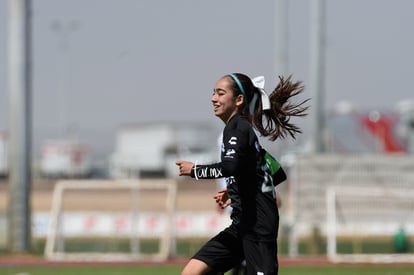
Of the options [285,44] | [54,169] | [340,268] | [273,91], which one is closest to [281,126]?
[273,91]

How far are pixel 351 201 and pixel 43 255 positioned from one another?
20.4 ft

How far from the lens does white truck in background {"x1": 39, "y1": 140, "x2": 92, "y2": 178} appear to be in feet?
233

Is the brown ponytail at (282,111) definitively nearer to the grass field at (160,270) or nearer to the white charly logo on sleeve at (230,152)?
the white charly logo on sleeve at (230,152)

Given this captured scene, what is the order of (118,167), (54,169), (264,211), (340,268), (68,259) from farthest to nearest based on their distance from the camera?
(54,169) < (118,167) < (68,259) < (340,268) < (264,211)

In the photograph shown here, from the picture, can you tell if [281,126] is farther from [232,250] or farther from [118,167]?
[118,167]

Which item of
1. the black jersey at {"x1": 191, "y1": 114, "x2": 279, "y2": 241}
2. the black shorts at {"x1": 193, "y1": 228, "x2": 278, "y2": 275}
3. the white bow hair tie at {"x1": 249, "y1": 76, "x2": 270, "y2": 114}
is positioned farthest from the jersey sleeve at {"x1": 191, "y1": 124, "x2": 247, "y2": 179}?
the black shorts at {"x1": 193, "y1": 228, "x2": 278, "y2": 275}

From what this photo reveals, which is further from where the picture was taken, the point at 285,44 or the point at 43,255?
the point at 285,44

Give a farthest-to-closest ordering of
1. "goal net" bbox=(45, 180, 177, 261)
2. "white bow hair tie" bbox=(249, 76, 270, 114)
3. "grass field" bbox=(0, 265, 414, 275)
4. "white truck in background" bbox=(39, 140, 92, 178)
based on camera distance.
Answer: "white truck in background" bbox=(39, 140, 92, 178) < "goal net" bbox=(45, 180, 177, 261) < "grass field" bbox=(0, 265, 414, 275) < "white bow hair tie" bbox=(249, 76, 270, 114)

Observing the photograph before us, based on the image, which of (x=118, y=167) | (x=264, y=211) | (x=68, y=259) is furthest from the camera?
(x=118, y=167)

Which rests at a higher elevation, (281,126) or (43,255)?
(281,126)

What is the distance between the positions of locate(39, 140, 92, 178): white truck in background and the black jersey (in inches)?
2432

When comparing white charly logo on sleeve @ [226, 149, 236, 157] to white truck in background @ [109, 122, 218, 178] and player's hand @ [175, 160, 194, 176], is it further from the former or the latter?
white truck in background @ [109, 122, 218, 178]

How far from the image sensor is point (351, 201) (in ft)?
74.8

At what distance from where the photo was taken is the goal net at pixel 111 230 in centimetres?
2175
